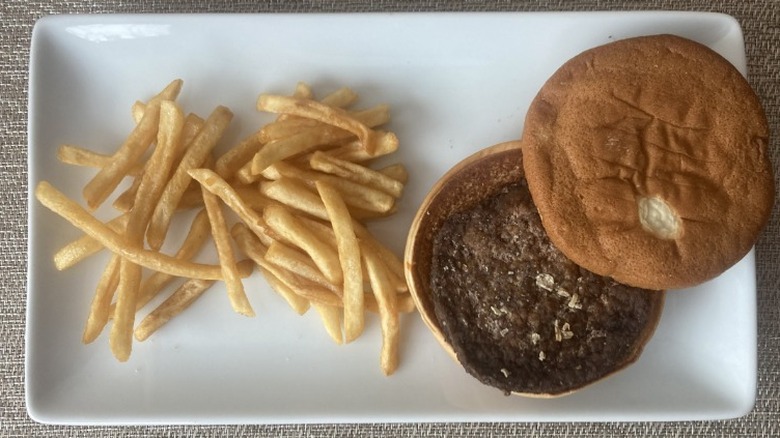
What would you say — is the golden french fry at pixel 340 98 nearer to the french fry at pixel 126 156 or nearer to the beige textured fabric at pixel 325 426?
the beige textured fabric at pixel 325 426

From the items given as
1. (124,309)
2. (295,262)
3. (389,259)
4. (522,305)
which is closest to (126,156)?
(124,309)

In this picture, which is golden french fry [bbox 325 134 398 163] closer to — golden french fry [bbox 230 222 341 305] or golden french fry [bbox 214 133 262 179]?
golden french fry [bbox 214 133 262 179]

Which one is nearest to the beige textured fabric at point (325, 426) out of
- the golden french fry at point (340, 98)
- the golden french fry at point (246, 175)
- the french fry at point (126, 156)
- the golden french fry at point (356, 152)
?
the golden french fry at point (340, 98)

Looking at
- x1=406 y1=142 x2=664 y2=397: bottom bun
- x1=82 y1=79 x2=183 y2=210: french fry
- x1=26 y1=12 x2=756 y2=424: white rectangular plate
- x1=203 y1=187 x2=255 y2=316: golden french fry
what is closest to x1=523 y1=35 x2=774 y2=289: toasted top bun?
x1=406 y1=142 x2=664 y2=397: bottom bun

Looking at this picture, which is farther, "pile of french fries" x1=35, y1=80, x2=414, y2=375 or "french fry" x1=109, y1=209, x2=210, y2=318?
"french fry" x1=109, y1=209, x2=210, y2=318

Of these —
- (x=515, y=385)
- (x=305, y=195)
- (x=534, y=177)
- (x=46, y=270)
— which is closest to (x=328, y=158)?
(x=305, y=195)

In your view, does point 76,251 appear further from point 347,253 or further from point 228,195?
point 347,253

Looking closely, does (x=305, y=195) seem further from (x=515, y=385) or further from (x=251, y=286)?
(x=515, y=385)
